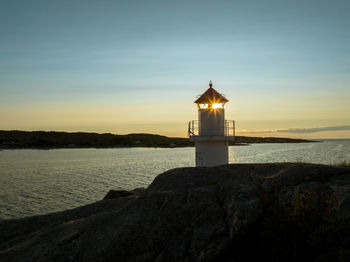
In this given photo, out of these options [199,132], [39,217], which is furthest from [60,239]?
[199,132]

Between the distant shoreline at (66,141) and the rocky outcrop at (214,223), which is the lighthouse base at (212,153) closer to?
the rocky outcrop at (214,223)

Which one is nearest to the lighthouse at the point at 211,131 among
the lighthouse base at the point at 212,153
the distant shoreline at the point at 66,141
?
Answer: the lighthouse base at the point at 212,153

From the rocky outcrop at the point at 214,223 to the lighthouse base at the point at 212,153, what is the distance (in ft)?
25.9

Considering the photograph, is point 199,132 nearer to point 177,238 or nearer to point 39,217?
point 39,217

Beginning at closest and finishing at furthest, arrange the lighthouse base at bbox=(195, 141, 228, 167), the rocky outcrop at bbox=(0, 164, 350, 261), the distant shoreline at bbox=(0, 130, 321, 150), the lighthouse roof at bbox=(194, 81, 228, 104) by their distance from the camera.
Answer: the rocky outcrop at bbox=(0, 164, 350, 261) → the lighthouse base at bbox=(195, 141, 228, 167) → the lighthouse roof at bbox=(194, 81, 228, 104) → the distant shoreline at bbox=(0, 130, 321, 150)

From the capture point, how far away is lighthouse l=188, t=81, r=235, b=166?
51.0 feet

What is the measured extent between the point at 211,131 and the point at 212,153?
1169mm

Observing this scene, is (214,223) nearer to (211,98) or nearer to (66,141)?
(211,98)

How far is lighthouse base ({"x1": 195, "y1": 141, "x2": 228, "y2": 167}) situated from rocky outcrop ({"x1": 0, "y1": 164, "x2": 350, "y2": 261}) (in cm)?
788

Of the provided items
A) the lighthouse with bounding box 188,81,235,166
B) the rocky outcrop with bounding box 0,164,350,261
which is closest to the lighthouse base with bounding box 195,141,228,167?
the lighthouse with bounding box 188,81,235,166

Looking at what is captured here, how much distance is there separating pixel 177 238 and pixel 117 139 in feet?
398

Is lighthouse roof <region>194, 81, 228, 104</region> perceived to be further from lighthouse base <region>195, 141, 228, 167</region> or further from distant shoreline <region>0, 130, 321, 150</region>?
distant shoreline <region>0, 130, 321, 150</region>

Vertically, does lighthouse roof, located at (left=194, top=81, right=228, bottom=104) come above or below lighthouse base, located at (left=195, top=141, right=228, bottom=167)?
above

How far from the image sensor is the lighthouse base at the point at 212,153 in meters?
15.5
